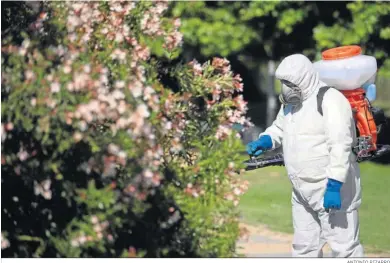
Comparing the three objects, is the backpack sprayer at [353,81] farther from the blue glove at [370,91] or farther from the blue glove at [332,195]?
the blue glove at [332,195]

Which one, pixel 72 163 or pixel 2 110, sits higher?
pixel 2 110

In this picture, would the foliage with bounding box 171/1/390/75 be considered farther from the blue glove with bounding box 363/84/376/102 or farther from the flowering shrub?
the flowering shrub

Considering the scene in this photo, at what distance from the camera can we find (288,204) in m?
12.9

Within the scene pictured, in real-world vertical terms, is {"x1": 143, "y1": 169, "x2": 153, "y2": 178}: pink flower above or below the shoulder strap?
above

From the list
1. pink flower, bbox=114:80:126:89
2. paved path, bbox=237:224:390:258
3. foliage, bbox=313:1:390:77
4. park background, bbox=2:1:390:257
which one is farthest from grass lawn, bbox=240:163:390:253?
pink flower, bbox=114:80:126:89

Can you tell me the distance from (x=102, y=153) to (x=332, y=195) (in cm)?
187

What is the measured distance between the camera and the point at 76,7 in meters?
5.84

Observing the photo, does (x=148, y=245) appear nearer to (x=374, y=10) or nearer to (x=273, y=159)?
(x=273, y=159)

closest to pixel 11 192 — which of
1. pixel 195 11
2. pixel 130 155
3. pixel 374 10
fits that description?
pixel 130 155

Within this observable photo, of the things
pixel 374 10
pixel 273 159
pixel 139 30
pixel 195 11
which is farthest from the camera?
pixel 195 11

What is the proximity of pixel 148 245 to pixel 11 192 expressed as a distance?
2.77 feet

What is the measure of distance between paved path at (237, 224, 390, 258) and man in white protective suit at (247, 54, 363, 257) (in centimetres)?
180

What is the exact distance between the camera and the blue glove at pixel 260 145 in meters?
7.17

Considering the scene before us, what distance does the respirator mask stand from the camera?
22.1 feet
